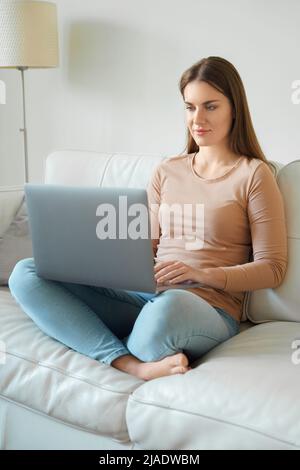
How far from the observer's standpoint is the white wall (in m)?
2.47

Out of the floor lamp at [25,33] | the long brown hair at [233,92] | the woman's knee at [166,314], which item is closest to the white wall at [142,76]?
the floor lamp at [25,33]

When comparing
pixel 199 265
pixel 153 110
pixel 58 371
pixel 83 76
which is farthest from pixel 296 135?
pixel 58 371

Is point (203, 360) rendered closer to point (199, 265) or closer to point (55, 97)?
point (199, 265)

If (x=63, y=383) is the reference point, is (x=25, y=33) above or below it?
above

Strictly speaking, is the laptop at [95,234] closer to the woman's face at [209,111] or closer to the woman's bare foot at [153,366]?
the woman's bare foot at [153,366]

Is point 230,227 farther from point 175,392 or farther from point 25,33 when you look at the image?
point 25,33

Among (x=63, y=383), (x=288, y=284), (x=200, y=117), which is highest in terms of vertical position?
(x=200, y=117)

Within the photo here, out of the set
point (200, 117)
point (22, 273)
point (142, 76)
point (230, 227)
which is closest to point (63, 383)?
point (22, 273)

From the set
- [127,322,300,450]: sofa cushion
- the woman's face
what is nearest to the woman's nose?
the woman's face

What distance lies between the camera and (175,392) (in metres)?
1.42

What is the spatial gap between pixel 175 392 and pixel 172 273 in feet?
1.10

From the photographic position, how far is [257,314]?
186 cm

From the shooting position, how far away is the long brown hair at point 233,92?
1.85 metres
